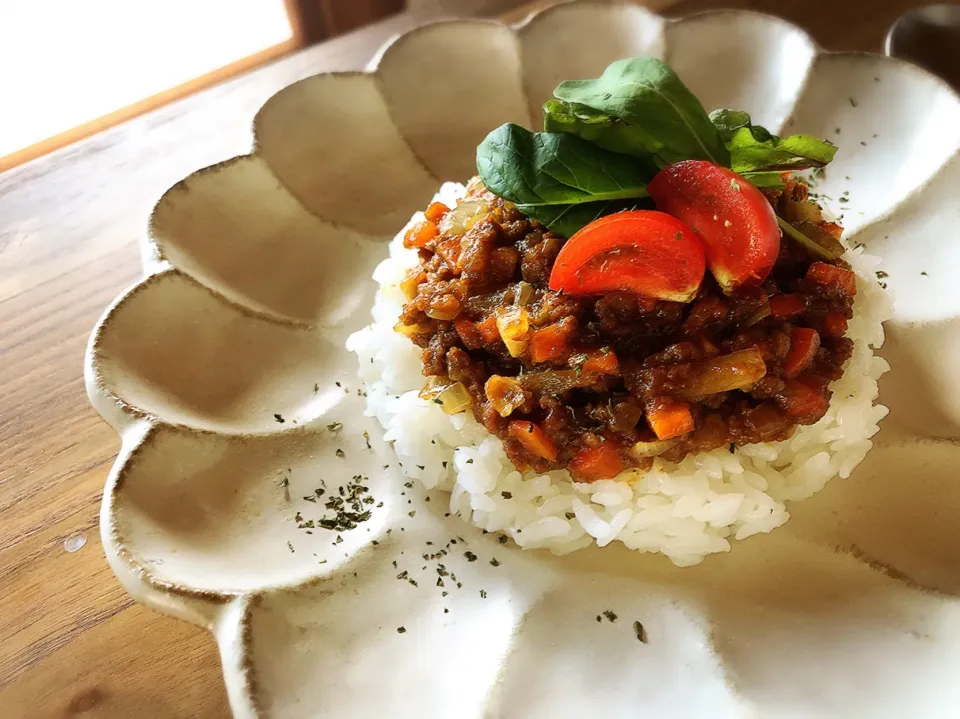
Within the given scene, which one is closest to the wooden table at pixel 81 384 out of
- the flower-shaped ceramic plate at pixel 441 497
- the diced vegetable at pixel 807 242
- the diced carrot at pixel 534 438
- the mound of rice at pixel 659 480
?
the flower-shaped ceramic plate at pixel 441 497

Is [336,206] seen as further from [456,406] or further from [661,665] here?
[661,665]

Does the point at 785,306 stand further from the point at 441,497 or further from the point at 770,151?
the point at 441,497

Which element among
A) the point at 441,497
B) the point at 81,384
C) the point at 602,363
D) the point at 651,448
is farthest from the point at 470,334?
the point at 81,384

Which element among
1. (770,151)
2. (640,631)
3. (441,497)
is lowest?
(640,631)

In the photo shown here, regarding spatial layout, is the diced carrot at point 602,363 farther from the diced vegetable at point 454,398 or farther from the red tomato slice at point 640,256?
the diced vegetable at point 454,398

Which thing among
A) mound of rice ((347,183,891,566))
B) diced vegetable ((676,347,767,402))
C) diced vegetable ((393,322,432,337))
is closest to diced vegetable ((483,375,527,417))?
mound of rice ((347,183,891,566))

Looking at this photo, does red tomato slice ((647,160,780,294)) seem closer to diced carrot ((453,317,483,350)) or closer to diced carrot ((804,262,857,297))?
diced carrot ((804,262,857,297))
